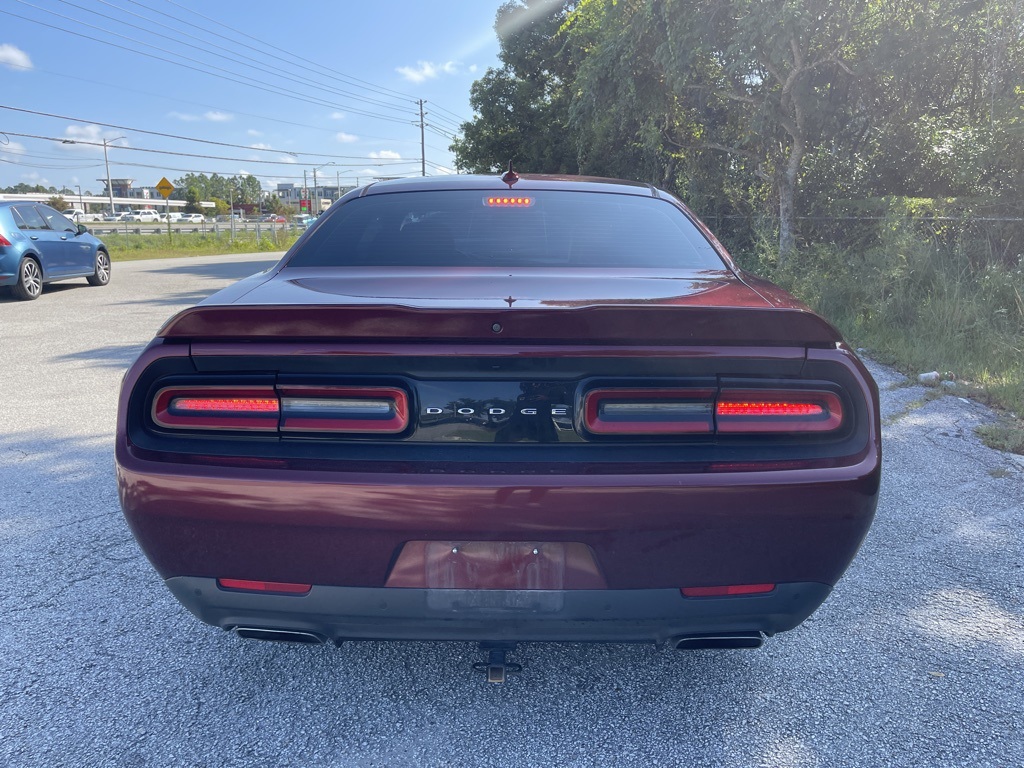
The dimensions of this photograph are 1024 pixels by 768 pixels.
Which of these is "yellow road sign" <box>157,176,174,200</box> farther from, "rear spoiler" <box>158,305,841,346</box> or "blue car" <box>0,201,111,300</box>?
"rear spoiler" <box>158,305,841,346</box>

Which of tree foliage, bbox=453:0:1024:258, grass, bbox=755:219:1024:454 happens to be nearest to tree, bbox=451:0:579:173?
tree foliage, bbox=453:0:1024:258

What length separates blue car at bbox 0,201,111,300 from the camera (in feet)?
40.7

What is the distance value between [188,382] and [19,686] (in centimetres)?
125

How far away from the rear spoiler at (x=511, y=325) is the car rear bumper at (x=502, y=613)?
64 cm

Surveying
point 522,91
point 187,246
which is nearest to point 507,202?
point 522,91

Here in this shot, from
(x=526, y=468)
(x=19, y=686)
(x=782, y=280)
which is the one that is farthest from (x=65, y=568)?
(x=782, y=280)

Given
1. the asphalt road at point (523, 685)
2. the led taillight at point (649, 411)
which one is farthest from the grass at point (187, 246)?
the led taillight at point (649, 411)

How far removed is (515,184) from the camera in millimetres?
3289

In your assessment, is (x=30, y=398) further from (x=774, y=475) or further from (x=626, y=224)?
(x=774, y=475)

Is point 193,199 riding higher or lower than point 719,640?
higher

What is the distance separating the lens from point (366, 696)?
7.93 ft

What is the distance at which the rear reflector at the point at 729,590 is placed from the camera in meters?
2.00

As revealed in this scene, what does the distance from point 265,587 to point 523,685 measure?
904mm

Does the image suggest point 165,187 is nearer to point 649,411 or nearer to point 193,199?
point 649,411
